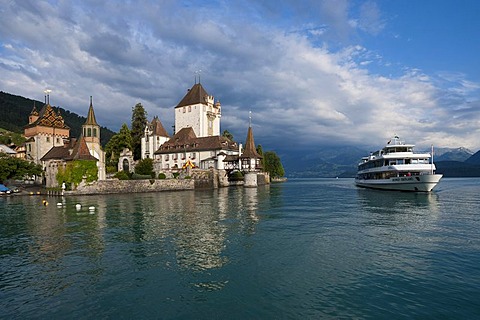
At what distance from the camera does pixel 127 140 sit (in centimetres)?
8762

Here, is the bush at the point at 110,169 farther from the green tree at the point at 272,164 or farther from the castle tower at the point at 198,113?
the green tree at the point at 272,164

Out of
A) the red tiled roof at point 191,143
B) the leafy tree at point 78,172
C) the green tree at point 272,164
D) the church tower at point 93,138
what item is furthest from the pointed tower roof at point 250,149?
the green tree at point 272,164

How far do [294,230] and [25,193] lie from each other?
5501 cm

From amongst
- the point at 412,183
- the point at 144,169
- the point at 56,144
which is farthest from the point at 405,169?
the point at 56,144

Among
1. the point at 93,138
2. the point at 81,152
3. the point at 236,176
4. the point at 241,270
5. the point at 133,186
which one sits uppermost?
the point at 93,138

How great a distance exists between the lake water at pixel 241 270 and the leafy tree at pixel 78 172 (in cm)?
3424

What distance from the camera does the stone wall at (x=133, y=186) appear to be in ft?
190

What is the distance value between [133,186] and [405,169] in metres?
51.0

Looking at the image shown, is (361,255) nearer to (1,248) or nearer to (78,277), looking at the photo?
(78,277)

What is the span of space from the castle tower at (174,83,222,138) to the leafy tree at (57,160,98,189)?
135 ft

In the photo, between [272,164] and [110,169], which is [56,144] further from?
[272,164]

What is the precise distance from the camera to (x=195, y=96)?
97750 millimetres

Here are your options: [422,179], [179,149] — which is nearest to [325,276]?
[422,179]

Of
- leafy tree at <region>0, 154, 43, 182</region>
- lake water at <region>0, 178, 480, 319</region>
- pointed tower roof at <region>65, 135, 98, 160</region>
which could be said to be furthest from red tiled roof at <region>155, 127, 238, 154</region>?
lake water at <region>0, 178, 480, 319</region>
